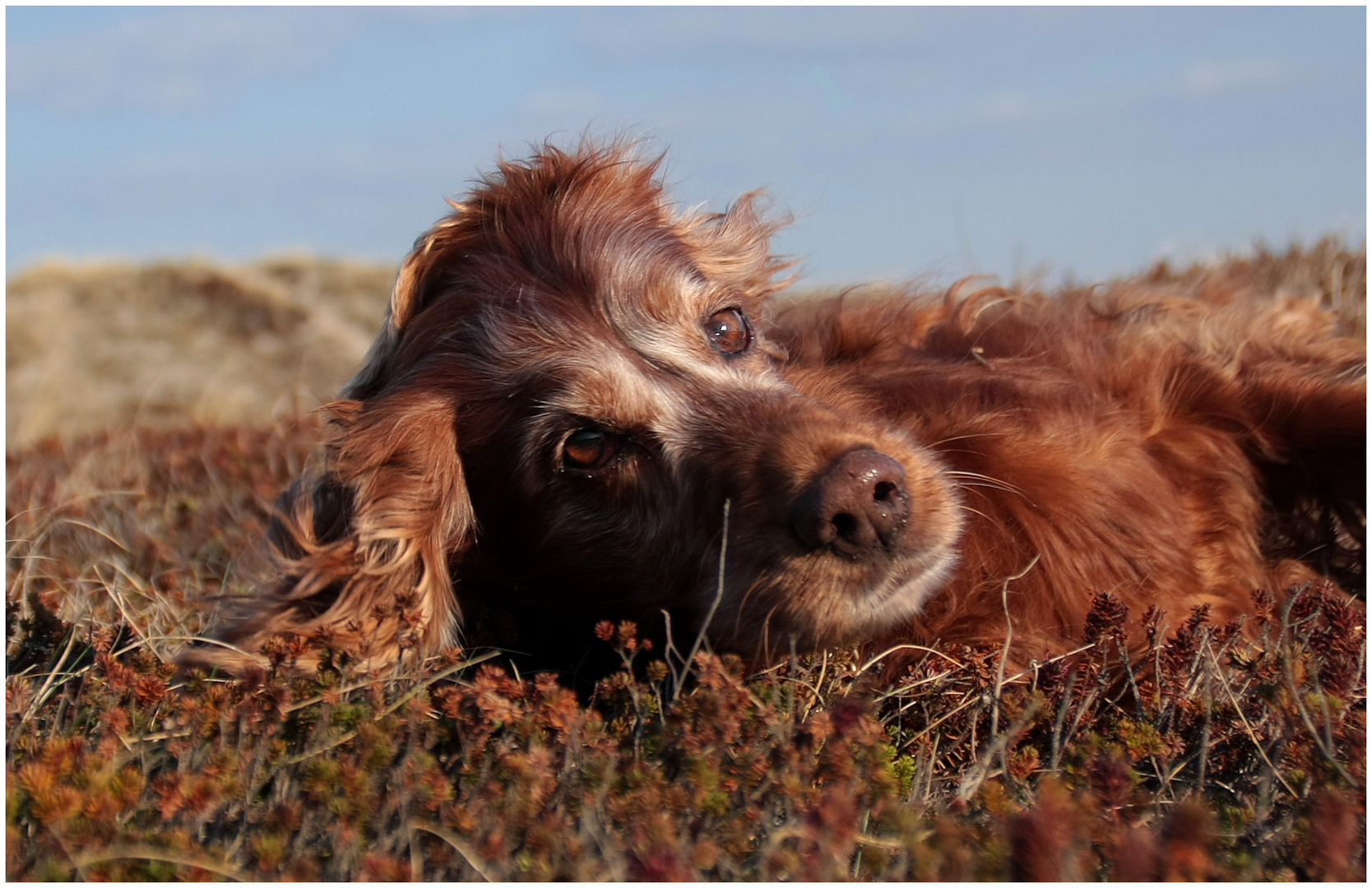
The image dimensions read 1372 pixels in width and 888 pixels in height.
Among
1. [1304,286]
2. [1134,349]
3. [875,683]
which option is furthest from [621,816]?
[1304,286]

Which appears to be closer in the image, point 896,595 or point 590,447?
point 896,595


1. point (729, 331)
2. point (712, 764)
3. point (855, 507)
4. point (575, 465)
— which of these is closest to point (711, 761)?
point (712, 764)

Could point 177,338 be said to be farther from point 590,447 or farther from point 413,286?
point 590,447

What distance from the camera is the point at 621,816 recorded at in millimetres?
2344

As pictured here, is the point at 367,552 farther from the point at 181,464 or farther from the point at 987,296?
the point at 181,464

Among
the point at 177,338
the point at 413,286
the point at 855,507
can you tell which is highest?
the point at 413,286

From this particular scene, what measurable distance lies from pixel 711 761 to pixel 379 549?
41.5 inches

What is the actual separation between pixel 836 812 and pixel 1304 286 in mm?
5023

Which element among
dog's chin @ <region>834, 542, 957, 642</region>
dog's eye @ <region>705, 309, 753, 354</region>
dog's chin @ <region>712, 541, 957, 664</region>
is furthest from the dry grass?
dog's chin @ <region>834, 542, 957, 642</region>

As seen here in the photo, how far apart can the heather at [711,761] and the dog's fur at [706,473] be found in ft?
0.58

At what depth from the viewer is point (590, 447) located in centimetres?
308

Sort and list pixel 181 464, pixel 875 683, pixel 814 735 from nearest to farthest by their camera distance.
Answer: pixel 814 735 → pixel 875 683 → pixel 181 464

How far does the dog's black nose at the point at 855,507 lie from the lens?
267 centimetres

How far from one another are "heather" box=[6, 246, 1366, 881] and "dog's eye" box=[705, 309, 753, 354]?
0.81m
